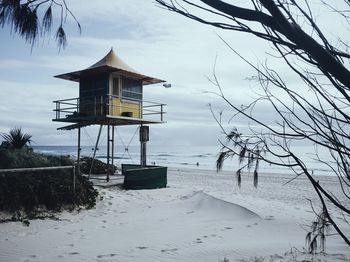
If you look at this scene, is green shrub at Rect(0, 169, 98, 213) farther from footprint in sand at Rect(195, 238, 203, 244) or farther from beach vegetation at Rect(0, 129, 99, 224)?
footprint in sand at Rect(195, 238, 203, 244)

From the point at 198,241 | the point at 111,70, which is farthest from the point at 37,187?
the point at 111,70

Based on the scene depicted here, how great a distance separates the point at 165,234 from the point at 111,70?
11.5m

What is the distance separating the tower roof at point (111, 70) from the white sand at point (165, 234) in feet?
24.2

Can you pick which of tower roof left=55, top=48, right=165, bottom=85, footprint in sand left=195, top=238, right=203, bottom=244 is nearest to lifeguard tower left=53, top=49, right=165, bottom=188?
tower roof left=55, top=48, right=165, bottom=85

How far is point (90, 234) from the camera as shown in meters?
8.59

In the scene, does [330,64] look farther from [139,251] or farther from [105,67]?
[105,67]

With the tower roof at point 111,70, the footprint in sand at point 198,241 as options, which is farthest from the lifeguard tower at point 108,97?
the footprint in sand at point 198,241

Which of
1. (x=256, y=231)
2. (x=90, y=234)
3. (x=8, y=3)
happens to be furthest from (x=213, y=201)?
(x=8, y=3)

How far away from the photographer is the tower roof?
17922 mm

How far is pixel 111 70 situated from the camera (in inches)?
709

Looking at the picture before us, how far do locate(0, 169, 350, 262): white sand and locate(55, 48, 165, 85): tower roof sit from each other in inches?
291

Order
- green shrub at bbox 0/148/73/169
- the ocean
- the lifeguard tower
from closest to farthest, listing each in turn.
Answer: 1. green shrub at bbox 0/148/73/169
2. the lifeguard tower
3. the ocean

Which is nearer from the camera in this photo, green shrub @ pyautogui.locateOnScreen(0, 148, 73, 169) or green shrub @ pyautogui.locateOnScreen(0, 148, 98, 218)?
green shrub @ pyautogui.locateOnScreen(0, 148, 98, 218)

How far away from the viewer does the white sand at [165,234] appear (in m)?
Answer: 6.89
